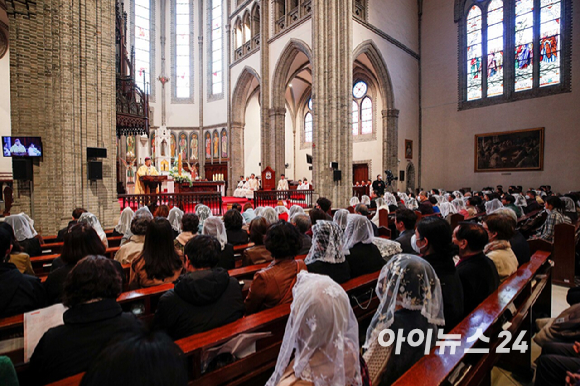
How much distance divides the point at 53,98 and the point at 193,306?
7.60m

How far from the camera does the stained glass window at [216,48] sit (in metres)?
21.5

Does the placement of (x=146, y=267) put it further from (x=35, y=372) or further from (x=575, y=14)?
(x=575, y=14)

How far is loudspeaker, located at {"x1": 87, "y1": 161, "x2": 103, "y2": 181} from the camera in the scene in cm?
736

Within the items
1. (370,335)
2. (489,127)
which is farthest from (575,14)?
(370,335)

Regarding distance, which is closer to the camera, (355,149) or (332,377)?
(332,377)

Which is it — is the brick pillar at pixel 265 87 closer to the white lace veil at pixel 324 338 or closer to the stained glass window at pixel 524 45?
the stained glass window at pixel 524 45

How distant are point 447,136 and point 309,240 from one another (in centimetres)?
1775

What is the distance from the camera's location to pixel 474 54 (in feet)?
57.0

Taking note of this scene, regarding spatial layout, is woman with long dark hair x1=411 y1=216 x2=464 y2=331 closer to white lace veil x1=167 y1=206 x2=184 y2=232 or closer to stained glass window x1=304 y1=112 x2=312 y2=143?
white lace veil x1=167 y1=206 x2=184 y2=232

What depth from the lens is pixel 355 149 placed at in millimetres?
19672

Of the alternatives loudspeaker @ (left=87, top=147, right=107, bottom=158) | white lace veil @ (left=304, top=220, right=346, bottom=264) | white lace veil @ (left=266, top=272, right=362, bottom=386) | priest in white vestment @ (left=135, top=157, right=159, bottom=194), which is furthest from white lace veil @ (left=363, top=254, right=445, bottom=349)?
priest in white vestment @ (left=135, top=157, right=159, bottom=194)

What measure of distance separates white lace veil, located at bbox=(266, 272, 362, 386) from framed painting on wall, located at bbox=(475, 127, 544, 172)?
18444 mm

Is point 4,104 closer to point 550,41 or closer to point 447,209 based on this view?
point 447,209

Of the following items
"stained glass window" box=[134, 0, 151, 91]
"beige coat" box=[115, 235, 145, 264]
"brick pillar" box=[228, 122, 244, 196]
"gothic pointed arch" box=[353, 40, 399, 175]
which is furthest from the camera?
"stained glass window" box=[134, 0, 151, 91]
